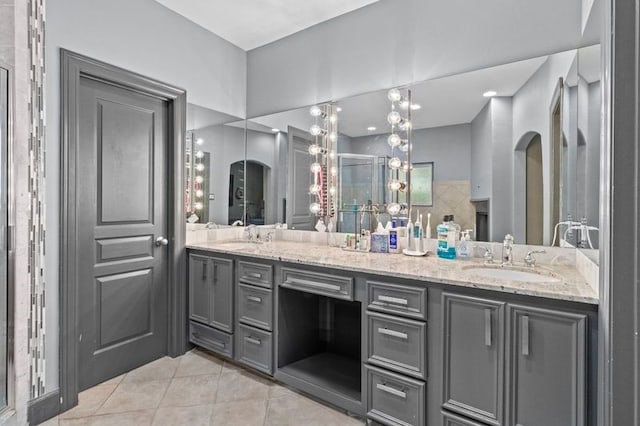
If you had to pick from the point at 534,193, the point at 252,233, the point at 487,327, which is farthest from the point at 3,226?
the point at 534,193

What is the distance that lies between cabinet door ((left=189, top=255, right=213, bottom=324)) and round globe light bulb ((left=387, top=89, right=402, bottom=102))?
187 centimetres

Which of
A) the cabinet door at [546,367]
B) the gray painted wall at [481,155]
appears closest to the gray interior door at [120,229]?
the gray painted wall at [481,155]

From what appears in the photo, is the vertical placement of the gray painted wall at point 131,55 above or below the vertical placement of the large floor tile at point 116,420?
above

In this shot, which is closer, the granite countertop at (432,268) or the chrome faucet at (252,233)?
the granite countertop at (432,268)

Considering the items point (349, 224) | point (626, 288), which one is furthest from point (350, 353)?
point (626, 288)

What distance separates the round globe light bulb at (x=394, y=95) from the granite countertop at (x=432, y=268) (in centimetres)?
114

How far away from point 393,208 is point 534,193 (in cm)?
90

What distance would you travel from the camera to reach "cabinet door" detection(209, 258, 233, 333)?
2.54m

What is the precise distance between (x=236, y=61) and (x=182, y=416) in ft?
9.80

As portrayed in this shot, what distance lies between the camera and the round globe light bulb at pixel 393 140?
2521 mm

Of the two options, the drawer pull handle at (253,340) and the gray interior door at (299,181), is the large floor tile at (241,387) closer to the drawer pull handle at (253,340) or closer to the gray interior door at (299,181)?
the drawer pull handle at (253,340)

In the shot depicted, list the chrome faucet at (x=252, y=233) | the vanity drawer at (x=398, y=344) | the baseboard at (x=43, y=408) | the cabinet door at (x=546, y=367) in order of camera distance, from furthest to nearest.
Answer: the chrome faucet at (x=252, y=233) < the baseboard at (x=43, y=408) < the vanity drawer at (x=398, y=344) < the cabinet door at (x=546, y=367)

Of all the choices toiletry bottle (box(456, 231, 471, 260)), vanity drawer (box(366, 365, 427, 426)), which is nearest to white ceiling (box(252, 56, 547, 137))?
toiletry bottle (box(456, 231, 471, 260))

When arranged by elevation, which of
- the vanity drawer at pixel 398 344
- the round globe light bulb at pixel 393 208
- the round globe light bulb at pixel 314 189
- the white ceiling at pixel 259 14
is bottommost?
the vanity drawer at pixel 398 344
